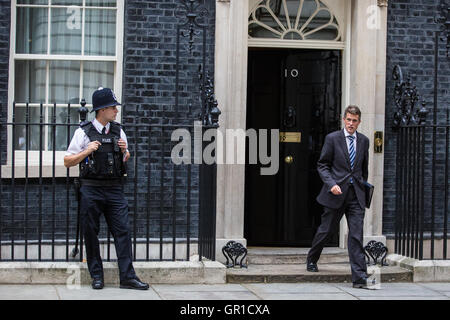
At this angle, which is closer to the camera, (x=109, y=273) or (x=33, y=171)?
(x=109, y=273)

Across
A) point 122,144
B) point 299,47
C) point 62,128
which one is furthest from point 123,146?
point 299,47

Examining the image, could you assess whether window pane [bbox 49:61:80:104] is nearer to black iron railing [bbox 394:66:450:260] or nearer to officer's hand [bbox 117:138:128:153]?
officer's hand [bbox 117:138:128:153]

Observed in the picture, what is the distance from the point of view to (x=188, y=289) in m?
7.94

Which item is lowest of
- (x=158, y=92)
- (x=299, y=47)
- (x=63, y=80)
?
(x=158, y=92)

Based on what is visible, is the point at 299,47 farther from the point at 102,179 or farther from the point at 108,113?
the point at 102,179

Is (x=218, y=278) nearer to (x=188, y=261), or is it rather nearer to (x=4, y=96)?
(x=188, y=261)

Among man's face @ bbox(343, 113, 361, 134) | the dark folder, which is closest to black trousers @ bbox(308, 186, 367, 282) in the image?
the dark folder

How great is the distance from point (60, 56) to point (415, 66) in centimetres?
415

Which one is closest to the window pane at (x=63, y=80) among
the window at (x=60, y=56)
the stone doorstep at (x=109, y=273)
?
the window at (x=60, y=56)

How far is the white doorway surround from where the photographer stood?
30.5ft

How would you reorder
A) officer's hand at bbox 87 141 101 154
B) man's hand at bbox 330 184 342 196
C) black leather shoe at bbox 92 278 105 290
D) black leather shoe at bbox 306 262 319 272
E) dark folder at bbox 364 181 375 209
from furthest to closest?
black leather shoe at bbox 306 262 319 272 → dark folder at bbox 364 181 375 209 → man's hand at bbox 330 184 342 196 → black leather shoe at bbox 92 278 105 290 → officer's hand at bbox 87 141 101 154

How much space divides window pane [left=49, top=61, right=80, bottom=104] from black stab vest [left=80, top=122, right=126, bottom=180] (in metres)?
1.99

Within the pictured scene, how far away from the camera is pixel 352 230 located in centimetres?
809

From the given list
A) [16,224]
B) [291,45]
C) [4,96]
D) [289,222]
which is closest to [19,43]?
[4,96]
